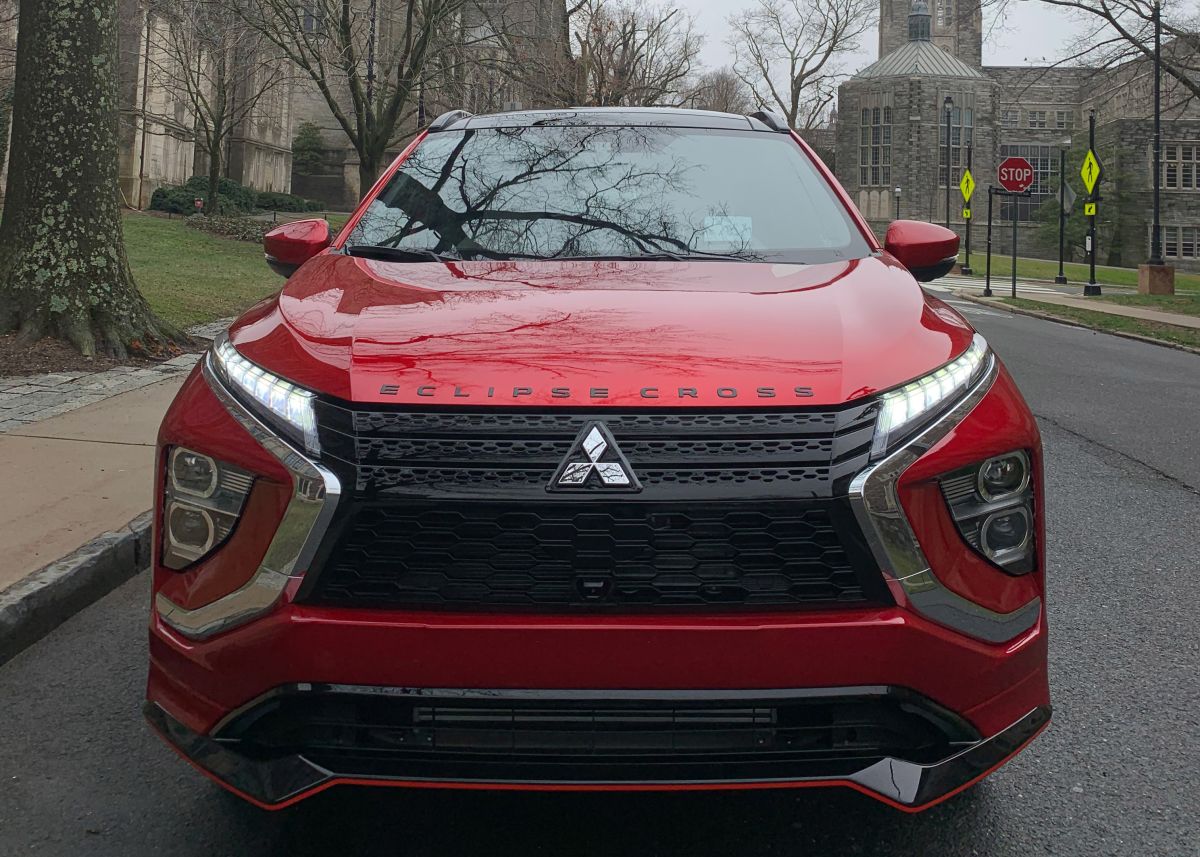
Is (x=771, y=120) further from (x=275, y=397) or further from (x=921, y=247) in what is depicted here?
(x=275, y=397)

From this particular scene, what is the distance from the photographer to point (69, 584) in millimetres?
4238

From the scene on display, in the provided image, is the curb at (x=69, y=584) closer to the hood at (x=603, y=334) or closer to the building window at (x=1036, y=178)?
the hood at (x=603, y=334)

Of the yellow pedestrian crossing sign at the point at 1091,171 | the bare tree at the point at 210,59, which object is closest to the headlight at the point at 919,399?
the bare tree at the point at 210,59

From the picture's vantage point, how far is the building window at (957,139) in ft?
252

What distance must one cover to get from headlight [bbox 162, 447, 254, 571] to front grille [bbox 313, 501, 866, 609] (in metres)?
0.26

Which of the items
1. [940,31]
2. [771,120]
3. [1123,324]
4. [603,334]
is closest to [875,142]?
[940,31]

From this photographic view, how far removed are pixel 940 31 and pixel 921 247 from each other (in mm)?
90587

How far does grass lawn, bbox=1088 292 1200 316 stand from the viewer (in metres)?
22.8

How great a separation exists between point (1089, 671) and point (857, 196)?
254ft

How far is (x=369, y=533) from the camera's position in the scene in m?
2.14

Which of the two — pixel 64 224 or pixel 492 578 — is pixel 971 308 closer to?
pixel 64 224

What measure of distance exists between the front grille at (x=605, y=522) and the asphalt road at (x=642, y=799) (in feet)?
2.43

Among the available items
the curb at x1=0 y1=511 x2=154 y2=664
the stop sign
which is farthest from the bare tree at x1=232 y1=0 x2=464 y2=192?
the curb at x1=0 y1=511 x2=154 y2=664

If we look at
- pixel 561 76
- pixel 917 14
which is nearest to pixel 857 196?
pixel 917 14
